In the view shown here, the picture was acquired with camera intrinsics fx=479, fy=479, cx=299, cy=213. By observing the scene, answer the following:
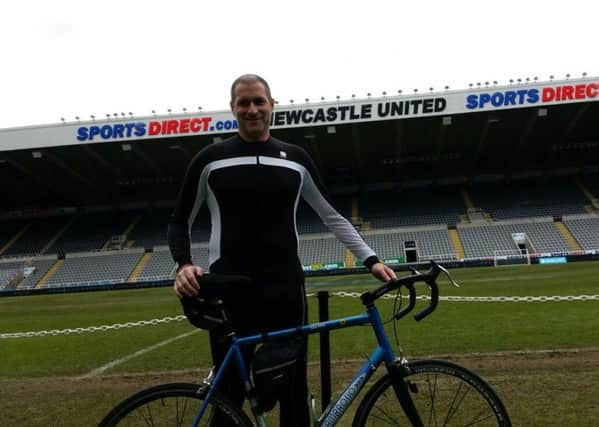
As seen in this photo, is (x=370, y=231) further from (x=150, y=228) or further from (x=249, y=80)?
(x=249, y=80)

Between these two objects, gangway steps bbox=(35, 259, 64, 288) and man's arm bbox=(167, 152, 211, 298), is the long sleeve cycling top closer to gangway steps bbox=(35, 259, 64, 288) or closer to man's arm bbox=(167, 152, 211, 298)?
man's arm bbox=(167, 152, 211, 298)

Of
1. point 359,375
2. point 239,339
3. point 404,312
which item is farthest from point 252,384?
point 404,312

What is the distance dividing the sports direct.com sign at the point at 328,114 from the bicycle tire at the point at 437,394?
2512cm

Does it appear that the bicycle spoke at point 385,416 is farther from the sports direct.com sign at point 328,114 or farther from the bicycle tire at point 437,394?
the sports direct.com sign at point 328,114

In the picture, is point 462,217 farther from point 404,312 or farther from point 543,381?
point 404,312

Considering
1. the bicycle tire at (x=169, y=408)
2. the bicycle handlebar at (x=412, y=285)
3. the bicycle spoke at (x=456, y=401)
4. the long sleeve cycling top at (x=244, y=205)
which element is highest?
the long sleeve cycling top at (x=244, y=205)

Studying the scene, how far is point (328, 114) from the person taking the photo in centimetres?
2753

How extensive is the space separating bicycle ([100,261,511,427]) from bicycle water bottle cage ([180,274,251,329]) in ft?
0.47

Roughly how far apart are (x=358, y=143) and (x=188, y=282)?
97.1 ft

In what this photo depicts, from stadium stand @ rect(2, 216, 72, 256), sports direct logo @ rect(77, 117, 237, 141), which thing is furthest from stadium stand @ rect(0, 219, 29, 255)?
sports direct logo @ rect(77, 117, 237, 141)

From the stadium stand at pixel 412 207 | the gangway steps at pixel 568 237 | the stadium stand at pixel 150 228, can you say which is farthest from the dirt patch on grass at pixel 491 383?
the stadium stand at pixel 150 228

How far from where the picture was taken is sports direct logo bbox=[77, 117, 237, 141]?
27.7 meters

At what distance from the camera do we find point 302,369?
2.75 metres

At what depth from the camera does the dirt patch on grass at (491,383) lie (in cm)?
388
